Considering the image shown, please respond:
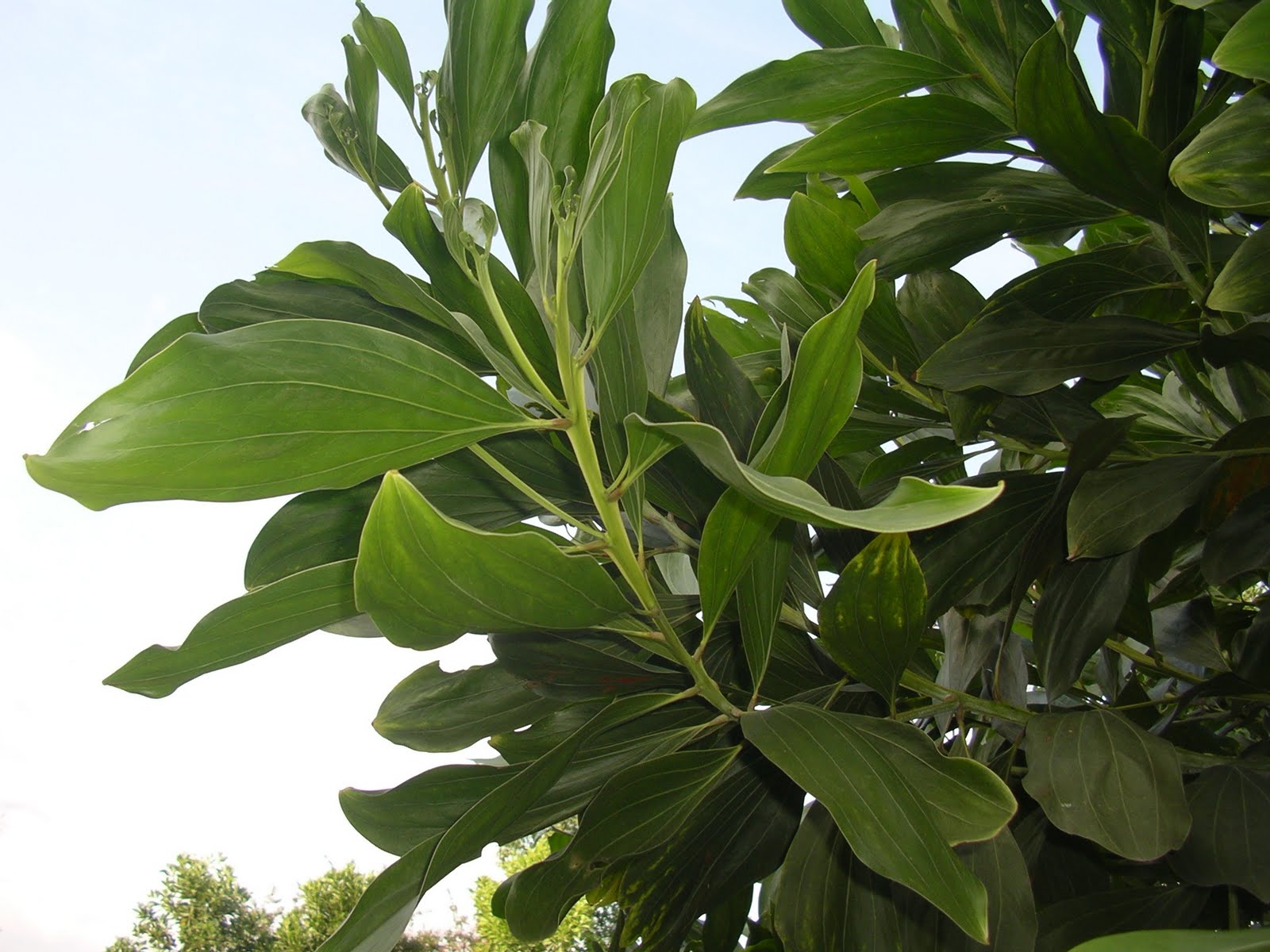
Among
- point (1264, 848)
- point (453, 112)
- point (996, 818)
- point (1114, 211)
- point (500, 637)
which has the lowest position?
point (1264, 848)

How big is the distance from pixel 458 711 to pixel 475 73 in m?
0.43

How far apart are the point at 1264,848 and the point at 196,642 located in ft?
2.05

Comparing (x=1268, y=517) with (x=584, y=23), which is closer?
(x=584, y=23)

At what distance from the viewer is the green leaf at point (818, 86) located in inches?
29.3

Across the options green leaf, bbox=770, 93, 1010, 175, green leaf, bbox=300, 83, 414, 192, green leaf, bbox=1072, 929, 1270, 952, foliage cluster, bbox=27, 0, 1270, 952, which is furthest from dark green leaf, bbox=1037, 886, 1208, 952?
green leaf, bbox=300, 83, 414, 192

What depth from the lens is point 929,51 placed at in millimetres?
876

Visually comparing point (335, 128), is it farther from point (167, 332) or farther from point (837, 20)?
point (837, 20)

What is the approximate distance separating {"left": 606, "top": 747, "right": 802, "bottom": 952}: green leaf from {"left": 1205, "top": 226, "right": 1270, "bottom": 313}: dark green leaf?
0.45 meters

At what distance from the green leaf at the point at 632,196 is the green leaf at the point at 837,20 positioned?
47 cm

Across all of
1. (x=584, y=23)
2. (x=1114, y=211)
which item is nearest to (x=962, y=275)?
(x=1114, y=211)

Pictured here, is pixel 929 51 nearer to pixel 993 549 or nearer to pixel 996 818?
pixel 993 549

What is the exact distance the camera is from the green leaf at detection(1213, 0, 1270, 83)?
0.48m

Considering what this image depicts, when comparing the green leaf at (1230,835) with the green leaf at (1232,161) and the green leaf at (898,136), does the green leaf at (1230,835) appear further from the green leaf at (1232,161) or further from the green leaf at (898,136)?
the green leaf at (898,136)

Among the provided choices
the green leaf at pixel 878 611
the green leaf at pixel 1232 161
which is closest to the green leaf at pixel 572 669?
the green leaf at pixel 878 611
